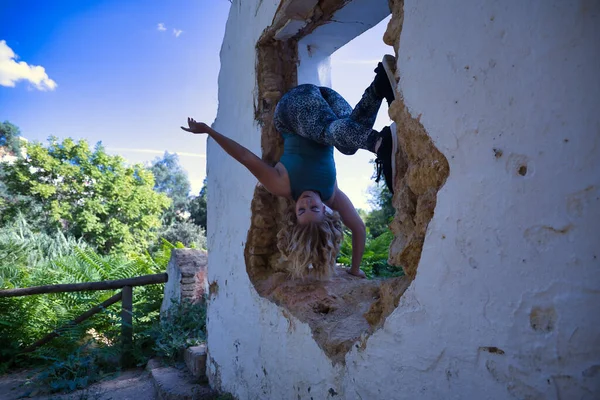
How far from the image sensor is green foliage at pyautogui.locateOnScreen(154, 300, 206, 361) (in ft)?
14.4

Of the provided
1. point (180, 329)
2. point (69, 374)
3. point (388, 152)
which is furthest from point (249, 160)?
point (69, 374)

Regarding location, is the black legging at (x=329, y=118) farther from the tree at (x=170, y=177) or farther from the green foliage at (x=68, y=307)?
the tree at (x=170, y=177)

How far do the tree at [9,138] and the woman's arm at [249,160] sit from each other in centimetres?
3001

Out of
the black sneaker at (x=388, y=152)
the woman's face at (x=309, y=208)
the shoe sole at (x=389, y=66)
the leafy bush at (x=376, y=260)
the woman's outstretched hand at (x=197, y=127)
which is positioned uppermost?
the shoe sole at (x=389, y=66)

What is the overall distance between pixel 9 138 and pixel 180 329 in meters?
29.4

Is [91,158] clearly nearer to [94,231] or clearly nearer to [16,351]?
[94,231]

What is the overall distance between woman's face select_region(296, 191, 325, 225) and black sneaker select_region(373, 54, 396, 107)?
76cm

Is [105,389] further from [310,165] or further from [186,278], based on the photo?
[310,165]

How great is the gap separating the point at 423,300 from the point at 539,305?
406 millimetres

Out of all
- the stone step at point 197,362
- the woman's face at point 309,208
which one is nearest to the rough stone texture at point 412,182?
the woman's face at point 309,208

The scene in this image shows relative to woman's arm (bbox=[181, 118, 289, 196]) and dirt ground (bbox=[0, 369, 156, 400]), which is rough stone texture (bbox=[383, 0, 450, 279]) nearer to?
woman's arm (bbox=[181, 118, 289, 196])

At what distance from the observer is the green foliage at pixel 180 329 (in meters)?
4.39

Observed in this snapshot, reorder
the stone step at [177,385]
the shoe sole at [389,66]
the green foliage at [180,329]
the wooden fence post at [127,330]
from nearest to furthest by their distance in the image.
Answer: the shoe sole at [389,66]
the stone step at [177,385]
the green foliage at [180,329]
the wooden fence post at [127,330]

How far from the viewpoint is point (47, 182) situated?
1878 cm
